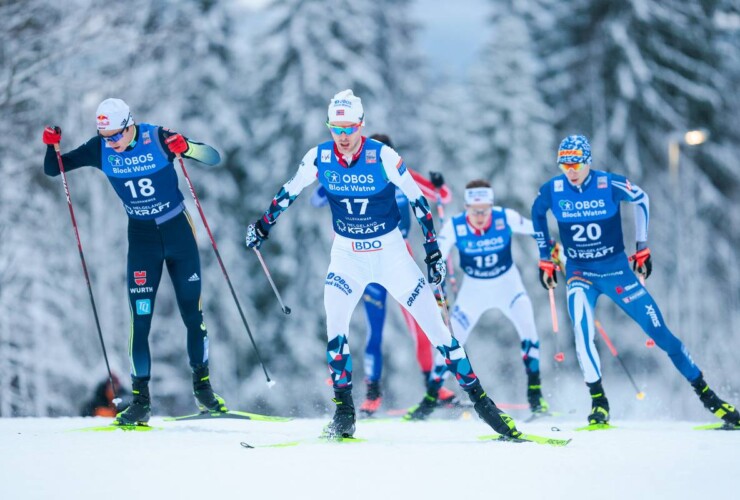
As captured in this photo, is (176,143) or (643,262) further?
(643,262)

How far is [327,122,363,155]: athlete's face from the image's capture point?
701 centimetres

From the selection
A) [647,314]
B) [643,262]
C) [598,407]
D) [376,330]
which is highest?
[643,262]

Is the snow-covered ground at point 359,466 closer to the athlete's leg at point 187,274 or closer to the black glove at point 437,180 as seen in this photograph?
the athlete's leg at point 187,274

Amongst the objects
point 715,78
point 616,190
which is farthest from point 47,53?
point 715,78

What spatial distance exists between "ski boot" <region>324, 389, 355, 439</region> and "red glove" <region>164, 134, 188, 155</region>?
2554 mm

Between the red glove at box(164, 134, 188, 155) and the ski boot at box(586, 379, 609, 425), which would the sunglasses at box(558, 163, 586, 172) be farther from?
the red glove at box(164, 134, 188, 155)

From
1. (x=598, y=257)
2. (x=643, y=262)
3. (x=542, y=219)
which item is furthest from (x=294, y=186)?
(x=643, y=262)

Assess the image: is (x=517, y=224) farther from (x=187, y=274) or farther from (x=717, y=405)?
(x=187, y=274)

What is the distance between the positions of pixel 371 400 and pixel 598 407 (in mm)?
2799

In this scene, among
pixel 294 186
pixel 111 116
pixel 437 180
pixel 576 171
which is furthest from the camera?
pixel 437 180

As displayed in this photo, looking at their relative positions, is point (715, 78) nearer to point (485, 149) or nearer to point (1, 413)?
point (485, 149)

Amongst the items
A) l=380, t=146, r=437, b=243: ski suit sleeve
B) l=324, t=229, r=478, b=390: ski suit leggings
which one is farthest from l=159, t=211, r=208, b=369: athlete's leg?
l=380, t=146, r=437, b=243: ski suit sleeve

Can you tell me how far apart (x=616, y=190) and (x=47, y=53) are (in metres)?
11.8

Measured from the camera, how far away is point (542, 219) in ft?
29.6
